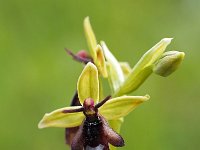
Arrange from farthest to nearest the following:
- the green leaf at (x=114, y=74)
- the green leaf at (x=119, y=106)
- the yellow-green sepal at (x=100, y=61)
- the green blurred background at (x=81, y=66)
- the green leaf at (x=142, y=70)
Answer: the green blurred background at (x=81, y=66), the green leaf at (x=114, y=74), the green leaf at (x=142, y=70), the yellow-green sepal at (x=100, y=61), the green leaf at (x=119, y=106)

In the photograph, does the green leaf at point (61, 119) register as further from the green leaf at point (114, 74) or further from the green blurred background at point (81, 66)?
the green blurred background at point (81, 66)

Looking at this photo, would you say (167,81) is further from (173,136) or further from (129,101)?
(129,101)

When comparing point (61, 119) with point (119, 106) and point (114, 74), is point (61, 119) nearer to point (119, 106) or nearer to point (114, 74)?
point (119, 106)

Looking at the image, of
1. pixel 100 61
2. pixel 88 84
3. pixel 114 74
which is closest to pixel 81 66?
pixel 114 74

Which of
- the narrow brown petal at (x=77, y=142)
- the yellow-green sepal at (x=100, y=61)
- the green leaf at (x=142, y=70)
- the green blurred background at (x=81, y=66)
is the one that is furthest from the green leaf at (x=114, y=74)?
the green blurred background at (x=81, y=66)

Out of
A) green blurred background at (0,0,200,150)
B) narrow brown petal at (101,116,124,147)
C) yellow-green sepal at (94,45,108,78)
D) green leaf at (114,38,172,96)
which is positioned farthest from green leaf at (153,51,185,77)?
green blurred background at (0,0,200,150)

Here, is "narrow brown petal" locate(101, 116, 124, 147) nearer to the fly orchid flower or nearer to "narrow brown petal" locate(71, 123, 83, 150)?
the fly orchid flower
